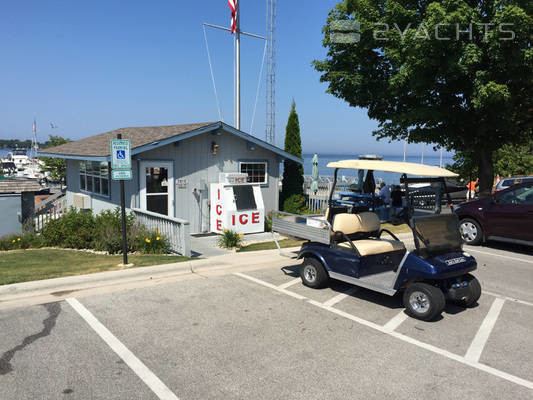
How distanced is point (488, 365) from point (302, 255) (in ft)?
10.8

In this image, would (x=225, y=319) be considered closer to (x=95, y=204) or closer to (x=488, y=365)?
(x=488, y=365)

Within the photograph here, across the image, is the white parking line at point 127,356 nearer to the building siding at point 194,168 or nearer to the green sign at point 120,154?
the green sign at point 120,154

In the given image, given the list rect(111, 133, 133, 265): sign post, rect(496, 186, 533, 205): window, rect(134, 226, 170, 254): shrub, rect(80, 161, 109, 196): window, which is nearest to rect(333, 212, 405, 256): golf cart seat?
rect(111, 133, 133, 265): sign post

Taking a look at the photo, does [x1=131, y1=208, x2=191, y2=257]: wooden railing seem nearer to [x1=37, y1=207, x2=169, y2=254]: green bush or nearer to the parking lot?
[x1=37, y1=207, x2=169, y2=254]: green bush

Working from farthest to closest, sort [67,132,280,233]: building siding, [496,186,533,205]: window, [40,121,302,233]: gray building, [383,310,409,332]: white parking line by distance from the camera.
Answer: [67,132,280,233]: building siding, [40,121,302,233]: gray building, [496,186,533,205]: window, [383,310,409,332]: white parking line

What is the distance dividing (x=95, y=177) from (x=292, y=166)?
7403 millimetres

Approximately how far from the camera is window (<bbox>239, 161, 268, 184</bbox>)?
555 inches

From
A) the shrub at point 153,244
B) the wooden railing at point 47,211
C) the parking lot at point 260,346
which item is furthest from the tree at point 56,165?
the parking lot at point 260,346

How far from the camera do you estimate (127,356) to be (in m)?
4.36

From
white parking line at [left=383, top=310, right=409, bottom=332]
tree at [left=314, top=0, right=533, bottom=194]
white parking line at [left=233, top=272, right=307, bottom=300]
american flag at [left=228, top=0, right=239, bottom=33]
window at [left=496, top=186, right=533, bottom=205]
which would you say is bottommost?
white parking line at [left=383, top=310, right=409, bottom=332]

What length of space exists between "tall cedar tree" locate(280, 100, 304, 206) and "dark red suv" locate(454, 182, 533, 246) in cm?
676

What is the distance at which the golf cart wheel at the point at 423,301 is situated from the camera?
17.7 ft

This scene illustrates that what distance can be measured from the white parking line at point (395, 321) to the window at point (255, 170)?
356 inches

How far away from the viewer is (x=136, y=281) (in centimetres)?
712
